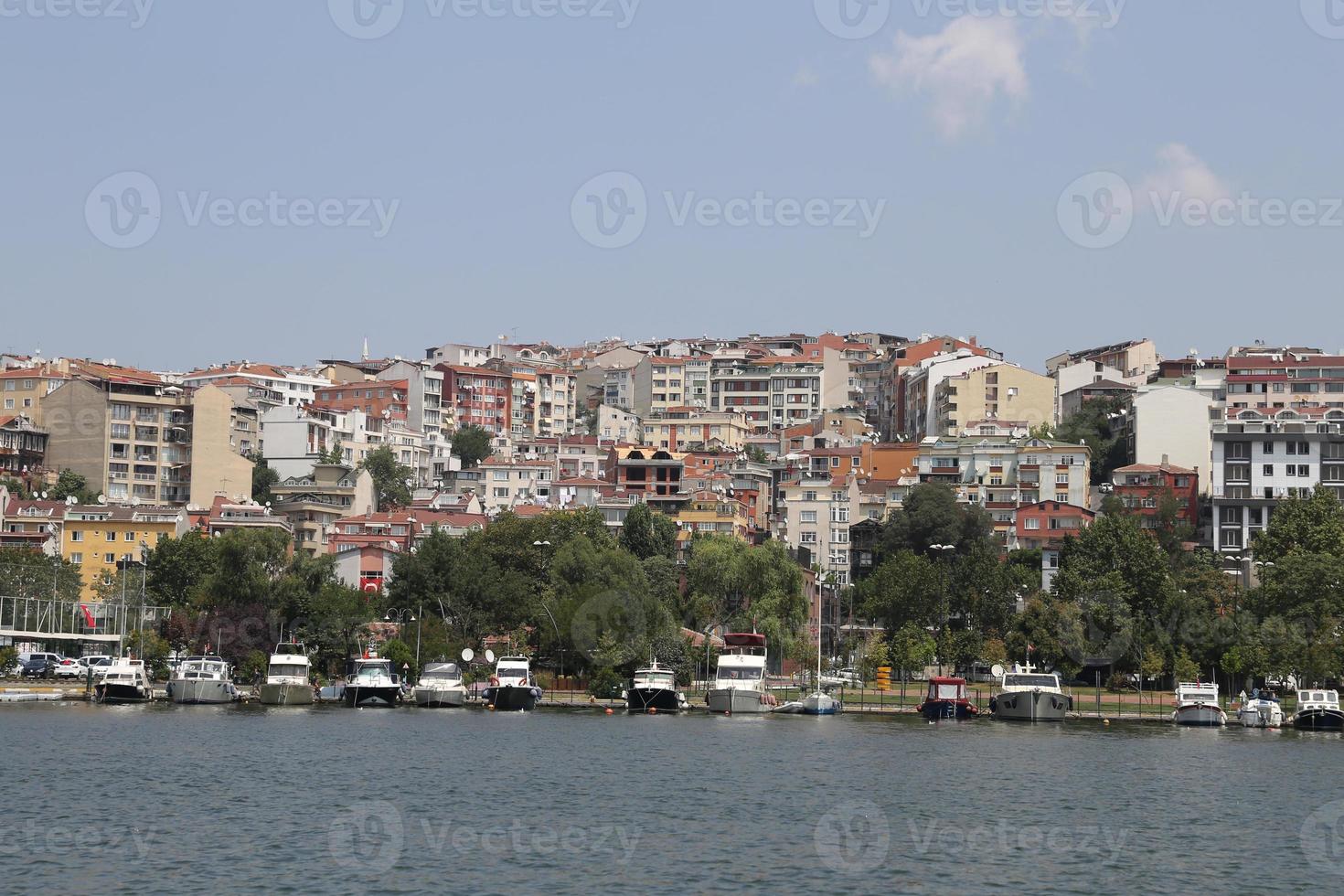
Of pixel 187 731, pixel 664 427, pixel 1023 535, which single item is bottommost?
pixel 187 731

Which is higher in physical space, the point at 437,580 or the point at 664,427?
the point at 664,427

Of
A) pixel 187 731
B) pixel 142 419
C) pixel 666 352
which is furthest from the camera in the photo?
pixel 666 352

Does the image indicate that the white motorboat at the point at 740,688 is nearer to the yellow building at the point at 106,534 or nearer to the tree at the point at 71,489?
the yellow building at the point at 106,534

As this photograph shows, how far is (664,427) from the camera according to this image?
16250cm

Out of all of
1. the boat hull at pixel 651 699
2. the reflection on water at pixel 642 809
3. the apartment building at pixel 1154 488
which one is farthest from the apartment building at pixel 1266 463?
the boat hull at pixel 651 699

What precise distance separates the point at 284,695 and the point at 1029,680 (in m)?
32.0

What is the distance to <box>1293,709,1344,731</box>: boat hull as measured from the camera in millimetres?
73062

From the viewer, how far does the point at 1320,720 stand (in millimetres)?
73438

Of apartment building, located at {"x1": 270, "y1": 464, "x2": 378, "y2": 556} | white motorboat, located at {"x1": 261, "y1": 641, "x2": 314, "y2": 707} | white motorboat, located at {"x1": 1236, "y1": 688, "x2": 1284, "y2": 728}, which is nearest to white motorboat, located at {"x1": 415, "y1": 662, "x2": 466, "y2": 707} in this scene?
white motorboat, located at {"x1": 261, "y1": 641, "x2": 314, "y2": 707}

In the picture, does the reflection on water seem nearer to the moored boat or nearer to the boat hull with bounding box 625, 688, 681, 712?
the boat hull with bounding box 625, 688, 681, 712

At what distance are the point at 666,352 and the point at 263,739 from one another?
135 m

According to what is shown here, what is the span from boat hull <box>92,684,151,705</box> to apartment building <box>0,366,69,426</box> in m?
75.9

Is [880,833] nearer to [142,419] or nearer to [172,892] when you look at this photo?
[172,892]

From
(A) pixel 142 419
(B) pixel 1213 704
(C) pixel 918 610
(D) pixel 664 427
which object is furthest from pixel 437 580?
(D) pixel 664 427
